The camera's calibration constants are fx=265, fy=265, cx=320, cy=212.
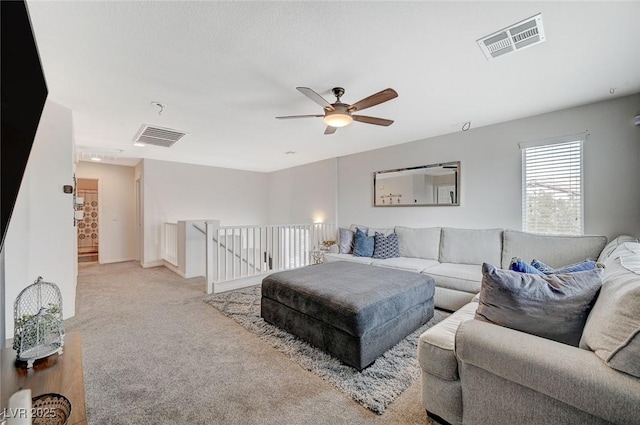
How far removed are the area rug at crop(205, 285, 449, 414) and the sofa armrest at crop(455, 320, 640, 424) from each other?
2.19 feet

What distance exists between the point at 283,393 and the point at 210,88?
8.59ft

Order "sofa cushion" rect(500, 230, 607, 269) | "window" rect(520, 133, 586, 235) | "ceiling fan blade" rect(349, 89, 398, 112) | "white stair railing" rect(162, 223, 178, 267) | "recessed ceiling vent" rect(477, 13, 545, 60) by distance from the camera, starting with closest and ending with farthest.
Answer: "recessed ceiling vent" rect(477, 13, 545, 60) → "ceiling fan blade" rect(349, 89, 398, 112) → "sofa cushion" rect(500, 230, 607, 269) → "window" rect(520, 133, 586, 235) → "white stair railing" rect(162, 223, 178, 267)

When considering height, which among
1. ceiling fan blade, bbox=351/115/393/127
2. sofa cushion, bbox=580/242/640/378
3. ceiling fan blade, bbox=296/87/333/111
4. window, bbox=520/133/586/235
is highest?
ceiling fan blade, bbox=296/87/333/111

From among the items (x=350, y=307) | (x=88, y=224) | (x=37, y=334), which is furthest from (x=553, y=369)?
(x=88, y=224)

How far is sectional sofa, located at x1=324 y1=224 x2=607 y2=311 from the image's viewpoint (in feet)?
9.23

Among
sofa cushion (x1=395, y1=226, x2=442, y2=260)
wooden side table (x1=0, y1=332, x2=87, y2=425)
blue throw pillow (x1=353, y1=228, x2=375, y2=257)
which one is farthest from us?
blue throw pillow (x1=353, y1=228, x2=375, y2=257)

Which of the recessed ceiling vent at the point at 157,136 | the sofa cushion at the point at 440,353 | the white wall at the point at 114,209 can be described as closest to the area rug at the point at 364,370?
the sofa cushion at the point at 440,353

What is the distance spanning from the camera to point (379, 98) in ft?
7.24

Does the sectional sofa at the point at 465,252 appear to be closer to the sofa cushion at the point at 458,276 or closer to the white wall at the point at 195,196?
the sofa cushion at the point at 458,276

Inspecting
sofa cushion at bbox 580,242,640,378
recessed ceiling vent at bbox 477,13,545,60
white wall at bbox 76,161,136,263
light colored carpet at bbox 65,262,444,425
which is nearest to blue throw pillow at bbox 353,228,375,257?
light colored carpet at bbox 65,262,444,425

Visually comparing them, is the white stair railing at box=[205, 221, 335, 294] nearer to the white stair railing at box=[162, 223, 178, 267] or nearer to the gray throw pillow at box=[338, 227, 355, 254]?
the gray throw pillow at box=[338, 227, 355, 254]

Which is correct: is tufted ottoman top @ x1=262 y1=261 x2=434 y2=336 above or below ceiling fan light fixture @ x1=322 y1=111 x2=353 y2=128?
below

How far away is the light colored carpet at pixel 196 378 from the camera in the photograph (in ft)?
5.09

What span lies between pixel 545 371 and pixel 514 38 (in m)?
2.03
